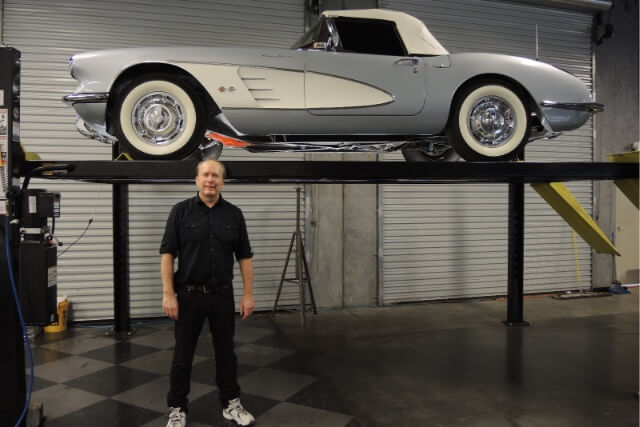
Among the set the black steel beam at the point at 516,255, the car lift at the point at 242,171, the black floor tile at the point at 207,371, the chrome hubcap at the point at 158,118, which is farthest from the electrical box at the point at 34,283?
the black steel beam at the point at 516,255

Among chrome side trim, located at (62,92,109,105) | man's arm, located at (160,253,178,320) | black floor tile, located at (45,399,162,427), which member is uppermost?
chrome side trim, located at (62,92,109,105)

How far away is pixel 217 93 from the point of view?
3037 millimetres

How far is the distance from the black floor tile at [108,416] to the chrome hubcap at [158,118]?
1875 mm

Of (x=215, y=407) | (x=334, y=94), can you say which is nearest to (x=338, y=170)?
(x=334, y=94)

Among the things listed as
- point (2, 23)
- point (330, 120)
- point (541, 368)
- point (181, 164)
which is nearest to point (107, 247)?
point (2, 23)

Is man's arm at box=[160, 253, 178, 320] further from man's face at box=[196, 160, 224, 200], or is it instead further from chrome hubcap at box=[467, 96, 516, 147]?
chrome hubcap at box=[467, 96, 516, 147]

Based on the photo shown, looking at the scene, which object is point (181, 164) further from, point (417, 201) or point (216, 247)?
point (417, 201)

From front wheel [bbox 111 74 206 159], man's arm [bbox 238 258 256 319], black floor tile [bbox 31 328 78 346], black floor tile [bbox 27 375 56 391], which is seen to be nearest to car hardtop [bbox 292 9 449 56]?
front wheel [bbox 111 74 206 159]

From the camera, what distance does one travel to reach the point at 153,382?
149 inches

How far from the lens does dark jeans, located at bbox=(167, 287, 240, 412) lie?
291cm

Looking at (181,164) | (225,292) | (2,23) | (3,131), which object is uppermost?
(2,23)

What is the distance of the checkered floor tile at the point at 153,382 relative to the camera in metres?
3.19

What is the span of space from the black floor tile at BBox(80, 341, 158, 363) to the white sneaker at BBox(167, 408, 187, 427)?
5.53 ft

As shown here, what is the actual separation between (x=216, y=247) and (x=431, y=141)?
1833 mm
